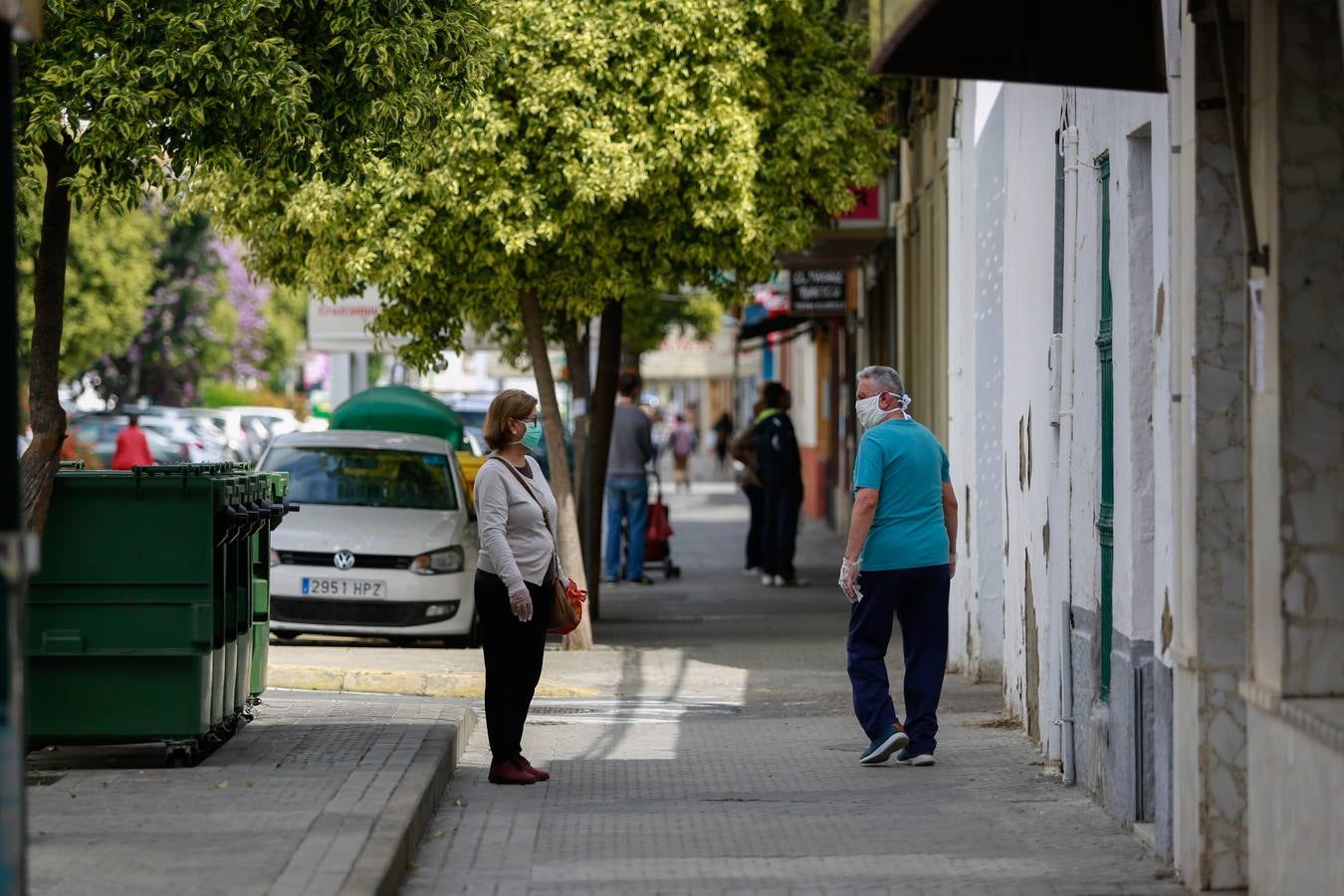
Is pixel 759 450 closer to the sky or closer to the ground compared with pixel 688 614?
closer to the sky

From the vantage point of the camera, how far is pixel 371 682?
42.0ft

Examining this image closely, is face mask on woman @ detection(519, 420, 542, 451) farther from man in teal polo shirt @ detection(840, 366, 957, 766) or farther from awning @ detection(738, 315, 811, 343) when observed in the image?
awning @ detection(738, 315, 811, 343)

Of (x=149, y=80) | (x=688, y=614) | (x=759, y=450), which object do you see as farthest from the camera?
(x=759, y=450)

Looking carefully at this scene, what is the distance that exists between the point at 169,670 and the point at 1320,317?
4544 millimetres

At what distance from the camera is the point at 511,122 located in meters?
14.2

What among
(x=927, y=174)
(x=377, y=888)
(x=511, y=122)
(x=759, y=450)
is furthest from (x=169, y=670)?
(x=759, y=450)

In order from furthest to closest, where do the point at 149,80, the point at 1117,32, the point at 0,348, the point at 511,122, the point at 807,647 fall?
the point at 807,647 < the point at 511,122 < the point at 149,80 < the point at 1117,32 < the point at 0,348

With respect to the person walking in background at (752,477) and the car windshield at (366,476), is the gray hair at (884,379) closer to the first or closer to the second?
the car windshield at (366,476)

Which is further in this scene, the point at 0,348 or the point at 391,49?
the point at 391,49

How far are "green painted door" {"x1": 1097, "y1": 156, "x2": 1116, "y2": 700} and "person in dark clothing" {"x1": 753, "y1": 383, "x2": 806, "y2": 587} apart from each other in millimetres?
12651

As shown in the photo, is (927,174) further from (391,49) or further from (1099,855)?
(1099,855)

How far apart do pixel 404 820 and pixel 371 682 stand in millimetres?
5541

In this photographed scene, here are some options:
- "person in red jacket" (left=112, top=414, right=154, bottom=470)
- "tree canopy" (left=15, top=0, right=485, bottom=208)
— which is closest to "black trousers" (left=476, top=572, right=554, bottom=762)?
"tree canopy" (left=15, top=0, right=485, bottom=208)

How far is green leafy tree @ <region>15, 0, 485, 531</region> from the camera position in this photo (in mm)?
9477
